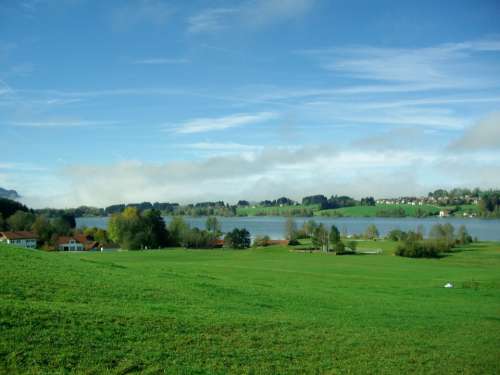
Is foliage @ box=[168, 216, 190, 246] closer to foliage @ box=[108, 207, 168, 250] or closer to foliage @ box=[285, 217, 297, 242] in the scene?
foliage @ box=[108, 207, 168, 250]

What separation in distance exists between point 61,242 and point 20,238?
1150 centimetres

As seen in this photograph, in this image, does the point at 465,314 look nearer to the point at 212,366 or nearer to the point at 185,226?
the point at 212,366

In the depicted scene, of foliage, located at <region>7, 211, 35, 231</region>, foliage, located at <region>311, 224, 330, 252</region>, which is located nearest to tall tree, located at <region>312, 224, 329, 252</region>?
foliage, located at <region>311, 224, 330, 252</region>

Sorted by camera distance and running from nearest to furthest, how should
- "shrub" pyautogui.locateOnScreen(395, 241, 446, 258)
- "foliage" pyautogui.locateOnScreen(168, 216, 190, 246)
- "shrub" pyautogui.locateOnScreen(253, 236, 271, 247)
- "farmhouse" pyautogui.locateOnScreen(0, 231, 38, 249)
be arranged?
"shrub" pyautogui.locateOnScreen(395, 241, 446, 258), "farmhouse" pyautogui.locateOnScreen(0, 231, 38, 249), "shrub" pyautogui.locateOnScreen(253, 236, 271, 247), "foliage" pyautogui.locateOnScreen(168, 216, 190, 246)

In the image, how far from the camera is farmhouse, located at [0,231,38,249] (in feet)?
299

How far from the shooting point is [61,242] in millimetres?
104625

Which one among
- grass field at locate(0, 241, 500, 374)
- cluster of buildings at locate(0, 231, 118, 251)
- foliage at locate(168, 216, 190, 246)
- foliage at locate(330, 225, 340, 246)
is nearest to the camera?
grass field at locate(0, 241, 500, 374)

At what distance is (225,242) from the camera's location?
11212 centimetres

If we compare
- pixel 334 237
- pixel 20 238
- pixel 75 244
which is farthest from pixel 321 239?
pixel 20 238

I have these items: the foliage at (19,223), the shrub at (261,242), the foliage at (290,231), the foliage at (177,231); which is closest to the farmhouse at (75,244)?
the foliage at (19,223)

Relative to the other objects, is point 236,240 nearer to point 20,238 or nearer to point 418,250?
point 418,250

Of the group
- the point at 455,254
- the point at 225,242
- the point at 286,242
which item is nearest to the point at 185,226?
the point at 225,242

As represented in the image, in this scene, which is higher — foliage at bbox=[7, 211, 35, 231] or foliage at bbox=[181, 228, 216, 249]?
foliage at bbox=[7, 211, 35, 231]

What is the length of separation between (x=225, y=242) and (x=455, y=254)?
5057cm
